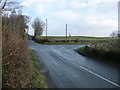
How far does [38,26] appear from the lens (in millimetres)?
83500

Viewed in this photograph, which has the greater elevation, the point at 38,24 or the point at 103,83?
the point at 38,24

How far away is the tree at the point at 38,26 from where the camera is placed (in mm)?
83037

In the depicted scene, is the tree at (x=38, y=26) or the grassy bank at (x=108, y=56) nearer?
the grassy bank at (x=108, y=56)

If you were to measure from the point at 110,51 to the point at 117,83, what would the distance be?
815cm

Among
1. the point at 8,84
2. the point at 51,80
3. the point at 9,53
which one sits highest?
the point at 9,53

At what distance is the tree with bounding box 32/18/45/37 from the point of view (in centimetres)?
8304

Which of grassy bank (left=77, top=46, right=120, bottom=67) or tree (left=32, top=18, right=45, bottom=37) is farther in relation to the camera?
tree (left=32, top=18, right=45, bottom=37)

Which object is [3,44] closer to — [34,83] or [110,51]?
[34,83]

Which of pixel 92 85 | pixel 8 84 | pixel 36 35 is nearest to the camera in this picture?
pixel 8 84

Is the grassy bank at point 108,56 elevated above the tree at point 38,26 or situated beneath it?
situated beneath

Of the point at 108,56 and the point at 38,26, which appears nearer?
the point at 108,56

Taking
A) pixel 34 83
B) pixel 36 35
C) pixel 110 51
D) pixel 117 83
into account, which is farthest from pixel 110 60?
pixel 36 35

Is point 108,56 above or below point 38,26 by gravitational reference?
below

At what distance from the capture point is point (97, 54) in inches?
725
